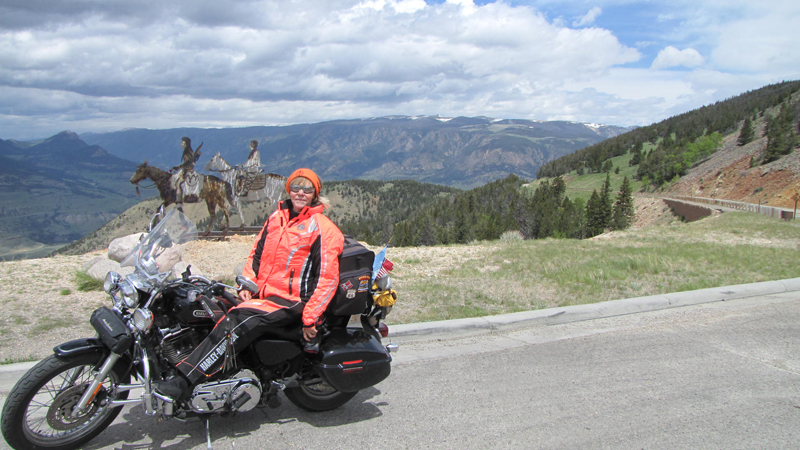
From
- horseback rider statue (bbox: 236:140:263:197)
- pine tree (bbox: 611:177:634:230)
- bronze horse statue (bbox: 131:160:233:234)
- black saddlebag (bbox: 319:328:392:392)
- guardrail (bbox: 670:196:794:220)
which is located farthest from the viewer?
pine tree (bbox: 611:177:634:230)

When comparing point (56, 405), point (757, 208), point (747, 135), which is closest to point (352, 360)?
point (56, 405)

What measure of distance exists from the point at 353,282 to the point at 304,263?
15.7 inches

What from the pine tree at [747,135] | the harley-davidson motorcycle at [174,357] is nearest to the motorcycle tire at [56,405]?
the harley-davidson motorcycle at [174,357]

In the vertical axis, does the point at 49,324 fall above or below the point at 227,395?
below

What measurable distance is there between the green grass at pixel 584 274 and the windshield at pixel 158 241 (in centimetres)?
354

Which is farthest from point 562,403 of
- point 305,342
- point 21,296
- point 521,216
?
point 521,216

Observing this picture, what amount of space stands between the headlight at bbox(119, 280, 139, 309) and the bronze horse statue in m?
11.1

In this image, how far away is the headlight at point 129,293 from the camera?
3.08 meters

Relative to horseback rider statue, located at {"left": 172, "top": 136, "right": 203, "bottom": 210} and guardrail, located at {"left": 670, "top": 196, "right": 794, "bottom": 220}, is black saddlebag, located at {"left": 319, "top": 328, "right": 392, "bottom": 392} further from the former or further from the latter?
guardrail, located at {"left": 670, "top": 196, "right": 794, "bottom": 220}

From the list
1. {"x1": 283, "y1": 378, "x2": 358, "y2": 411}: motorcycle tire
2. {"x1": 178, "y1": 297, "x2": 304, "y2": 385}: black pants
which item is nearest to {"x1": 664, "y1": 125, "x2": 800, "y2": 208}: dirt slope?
{"x1": 283, "y1": 378, "x2": 358, "y2": 411}: motorcycle tire

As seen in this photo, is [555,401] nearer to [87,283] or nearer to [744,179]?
[87,283]

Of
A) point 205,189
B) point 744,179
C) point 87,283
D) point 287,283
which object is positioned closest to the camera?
point 287,283

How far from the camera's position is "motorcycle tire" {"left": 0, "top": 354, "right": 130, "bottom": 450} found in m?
2.95

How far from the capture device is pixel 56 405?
3.07m
